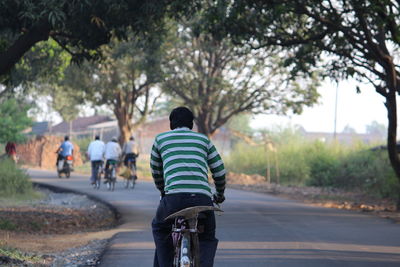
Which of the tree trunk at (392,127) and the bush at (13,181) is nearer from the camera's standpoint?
the tree trunk at (392,127)

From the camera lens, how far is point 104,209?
735 inches

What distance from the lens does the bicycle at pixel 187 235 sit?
5750mm

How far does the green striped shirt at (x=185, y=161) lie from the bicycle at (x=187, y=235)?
264mm

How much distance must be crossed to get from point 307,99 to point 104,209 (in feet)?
73.9

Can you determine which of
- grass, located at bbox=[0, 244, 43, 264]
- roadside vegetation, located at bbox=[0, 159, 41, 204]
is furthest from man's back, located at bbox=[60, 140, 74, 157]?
grass, located at bbox=[0, 244, 43, 264]

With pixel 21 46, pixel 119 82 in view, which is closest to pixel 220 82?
pixel 119 82

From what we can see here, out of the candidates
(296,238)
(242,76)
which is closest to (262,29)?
(296,238)

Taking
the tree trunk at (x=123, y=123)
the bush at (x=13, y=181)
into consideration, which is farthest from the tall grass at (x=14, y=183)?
the tree trunk at (x=123, y=123)

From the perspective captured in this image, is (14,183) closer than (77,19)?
No

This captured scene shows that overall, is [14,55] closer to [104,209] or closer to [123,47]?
[104,209]

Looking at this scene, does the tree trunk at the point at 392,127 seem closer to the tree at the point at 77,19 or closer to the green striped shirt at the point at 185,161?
the tree at the point at 77,19

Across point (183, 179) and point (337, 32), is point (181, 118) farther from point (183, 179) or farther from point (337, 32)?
point (337, 32)

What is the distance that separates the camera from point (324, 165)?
111 feet

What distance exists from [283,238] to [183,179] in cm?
597
